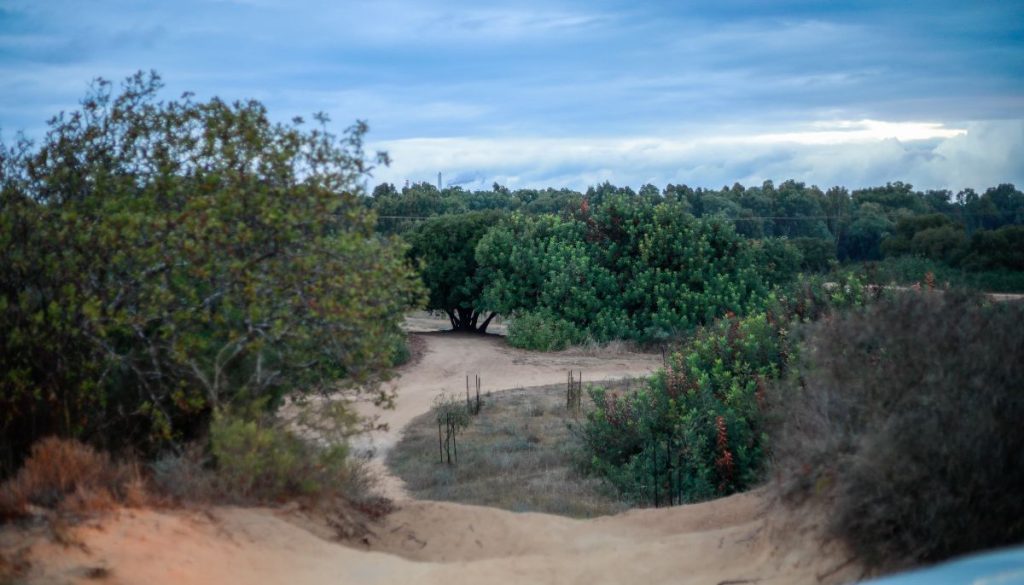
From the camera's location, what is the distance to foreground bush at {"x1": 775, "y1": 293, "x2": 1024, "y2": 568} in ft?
18.7

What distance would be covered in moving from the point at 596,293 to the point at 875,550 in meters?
21.3

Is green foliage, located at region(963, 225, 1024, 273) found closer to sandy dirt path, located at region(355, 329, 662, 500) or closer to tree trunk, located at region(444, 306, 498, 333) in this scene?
sandy dirt path, located at region(355, 329, 662, 500)

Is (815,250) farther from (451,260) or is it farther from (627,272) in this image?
(451,260)

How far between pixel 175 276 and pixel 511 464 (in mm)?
7011

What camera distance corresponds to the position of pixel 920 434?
582cm

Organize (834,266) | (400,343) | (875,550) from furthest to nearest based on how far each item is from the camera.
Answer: (400,343) → (834,266) → (875,550)

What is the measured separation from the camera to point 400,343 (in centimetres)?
2295

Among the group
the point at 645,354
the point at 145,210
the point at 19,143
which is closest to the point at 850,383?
the point at 145,210

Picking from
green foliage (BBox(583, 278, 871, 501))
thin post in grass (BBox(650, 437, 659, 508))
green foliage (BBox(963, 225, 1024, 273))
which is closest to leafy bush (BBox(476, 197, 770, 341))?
green foliage (BBox(963, 225, 1024, 273))

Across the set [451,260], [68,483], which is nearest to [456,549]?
A: [68,483]

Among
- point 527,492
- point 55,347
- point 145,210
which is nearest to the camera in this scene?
point 55,347

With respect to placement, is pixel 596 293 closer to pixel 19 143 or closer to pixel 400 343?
pixel 400 343

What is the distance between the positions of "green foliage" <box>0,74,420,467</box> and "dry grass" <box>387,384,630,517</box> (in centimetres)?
368

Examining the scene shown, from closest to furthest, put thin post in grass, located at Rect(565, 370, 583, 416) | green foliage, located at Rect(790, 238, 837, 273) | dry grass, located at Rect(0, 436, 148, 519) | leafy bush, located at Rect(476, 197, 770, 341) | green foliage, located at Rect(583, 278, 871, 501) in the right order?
1. dry grass, located at Rect(0, 436, 148, 519)
2. green foliage, located at Rect(583, 278, 871, 501)
3. thin post in grass, located at Rect(565, 370, 583, 416)
4. leafy bush, located at Rect(476, 197, 770, 341)
5. green foliage, located at Rect(790, 238, 837, 273)
